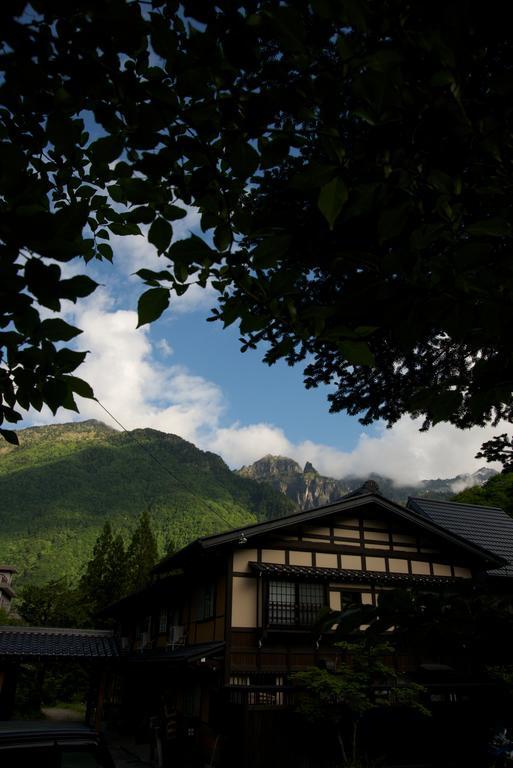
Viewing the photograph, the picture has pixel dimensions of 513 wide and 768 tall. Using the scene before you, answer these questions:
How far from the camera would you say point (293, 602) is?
15.9 m

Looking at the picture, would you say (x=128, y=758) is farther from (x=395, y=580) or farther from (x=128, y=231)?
(x=128, y=231)

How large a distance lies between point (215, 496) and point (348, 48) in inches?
5282

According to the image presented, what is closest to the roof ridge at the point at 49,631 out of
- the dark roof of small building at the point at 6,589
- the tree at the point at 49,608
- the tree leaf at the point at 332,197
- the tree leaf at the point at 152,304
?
the tree at the point at 49,608

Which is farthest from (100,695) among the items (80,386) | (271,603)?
(80,386)

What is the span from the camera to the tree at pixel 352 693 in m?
12.8

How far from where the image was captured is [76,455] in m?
154

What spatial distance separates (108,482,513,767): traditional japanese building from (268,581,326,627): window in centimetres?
3

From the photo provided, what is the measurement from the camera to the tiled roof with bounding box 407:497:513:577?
21.3 meters

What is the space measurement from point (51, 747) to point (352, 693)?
949 cm

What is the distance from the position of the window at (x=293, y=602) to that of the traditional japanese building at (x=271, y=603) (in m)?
0.03

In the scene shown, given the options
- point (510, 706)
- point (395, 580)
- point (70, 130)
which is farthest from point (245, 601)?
point (70, 130)

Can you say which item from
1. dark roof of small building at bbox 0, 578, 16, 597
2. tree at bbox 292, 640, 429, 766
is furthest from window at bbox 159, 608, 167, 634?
dark roof of small building at bbox 0, 578, 16, 597

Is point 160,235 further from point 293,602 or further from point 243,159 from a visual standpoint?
point 293,602

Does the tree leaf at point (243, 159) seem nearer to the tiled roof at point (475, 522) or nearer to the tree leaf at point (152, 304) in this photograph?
the tree leaf at point (152, 304)
